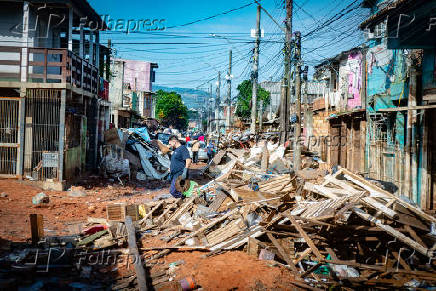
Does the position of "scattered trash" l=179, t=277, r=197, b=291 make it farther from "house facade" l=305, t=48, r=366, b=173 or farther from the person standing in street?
the person standing in street

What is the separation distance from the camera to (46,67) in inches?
480

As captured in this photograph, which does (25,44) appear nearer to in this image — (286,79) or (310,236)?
(286,79)

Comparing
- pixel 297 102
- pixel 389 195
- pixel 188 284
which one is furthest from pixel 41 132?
pixel 389 195

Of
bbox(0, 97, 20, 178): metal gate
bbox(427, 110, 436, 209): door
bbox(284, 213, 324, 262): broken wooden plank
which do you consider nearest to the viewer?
bbox(284, 213, 324, 262): broken wooden plank

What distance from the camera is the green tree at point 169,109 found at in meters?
56.2

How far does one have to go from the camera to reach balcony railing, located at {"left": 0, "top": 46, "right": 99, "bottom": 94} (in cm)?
1221

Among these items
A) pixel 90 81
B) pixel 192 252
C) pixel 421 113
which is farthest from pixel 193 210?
pixel 90 81

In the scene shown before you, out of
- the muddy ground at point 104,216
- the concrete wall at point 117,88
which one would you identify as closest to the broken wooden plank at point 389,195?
the muddy ground at point 104,216

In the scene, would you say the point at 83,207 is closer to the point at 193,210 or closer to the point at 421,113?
the point at 193,210

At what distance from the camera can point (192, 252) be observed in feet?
20.9

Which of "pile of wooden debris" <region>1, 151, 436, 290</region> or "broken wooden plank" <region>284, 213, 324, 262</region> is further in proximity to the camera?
"broken wooden plank" <region>284, 213, 324, 262</region>

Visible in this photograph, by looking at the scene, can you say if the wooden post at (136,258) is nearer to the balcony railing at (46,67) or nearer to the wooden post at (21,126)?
the wooden post at (21,126)

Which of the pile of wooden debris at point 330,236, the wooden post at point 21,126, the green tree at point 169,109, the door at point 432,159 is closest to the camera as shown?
the pile of wooden debris at point 330,236

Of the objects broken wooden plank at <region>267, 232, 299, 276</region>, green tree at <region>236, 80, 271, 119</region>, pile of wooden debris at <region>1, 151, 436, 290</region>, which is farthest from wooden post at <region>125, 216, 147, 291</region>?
green tree at <region>236, 80, 271, 119</region>
